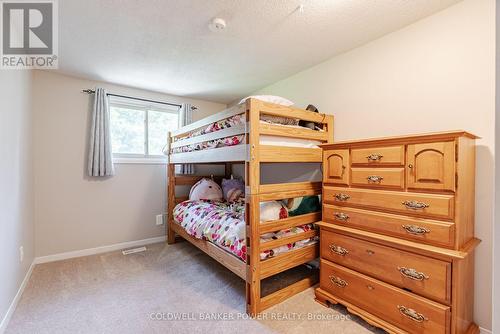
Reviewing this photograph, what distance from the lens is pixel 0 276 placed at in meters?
1.56

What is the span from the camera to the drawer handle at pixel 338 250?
1.74 metres

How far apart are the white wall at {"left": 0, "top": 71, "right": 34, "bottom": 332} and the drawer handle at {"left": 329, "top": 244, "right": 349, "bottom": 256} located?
234 cm

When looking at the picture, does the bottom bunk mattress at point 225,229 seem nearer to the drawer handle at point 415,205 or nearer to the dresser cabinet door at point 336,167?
the dresser cabinet door at point 336,167

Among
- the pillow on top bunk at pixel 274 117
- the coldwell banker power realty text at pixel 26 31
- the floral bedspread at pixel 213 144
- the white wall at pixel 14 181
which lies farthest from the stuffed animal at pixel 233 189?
the coldwell banker power realty text at pixel 26 31

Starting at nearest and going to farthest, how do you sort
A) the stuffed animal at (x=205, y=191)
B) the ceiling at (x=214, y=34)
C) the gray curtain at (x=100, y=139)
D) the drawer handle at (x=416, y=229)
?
the drawer handle at (x=416, y=229) < the ceiling at (x=214, y=34) < the gray curtain at (x=100, y=139) < the stuffed animal at (x=205, y=191)

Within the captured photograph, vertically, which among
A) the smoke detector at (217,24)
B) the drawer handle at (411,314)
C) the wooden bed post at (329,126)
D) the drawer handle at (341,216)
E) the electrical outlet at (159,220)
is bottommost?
the drawer handle at (411,314)

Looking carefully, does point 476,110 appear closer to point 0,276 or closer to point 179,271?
point 179,271

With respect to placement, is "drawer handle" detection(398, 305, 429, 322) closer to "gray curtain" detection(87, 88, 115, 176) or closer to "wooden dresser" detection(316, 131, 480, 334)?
"wooden dresser" detection(316, 131, 480, 334)

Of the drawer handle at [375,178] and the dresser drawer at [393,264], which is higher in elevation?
the drawer handle at [375,178]

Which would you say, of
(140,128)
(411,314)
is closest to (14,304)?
(140,128)

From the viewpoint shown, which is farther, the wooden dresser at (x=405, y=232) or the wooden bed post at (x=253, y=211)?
the wooden bed post at (x=253, y=211)

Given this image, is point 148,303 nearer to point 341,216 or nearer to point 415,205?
point 341,216

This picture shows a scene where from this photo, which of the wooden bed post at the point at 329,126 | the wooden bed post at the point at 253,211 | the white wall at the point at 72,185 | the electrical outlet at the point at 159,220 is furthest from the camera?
the electrical outlet at the point at 159,220

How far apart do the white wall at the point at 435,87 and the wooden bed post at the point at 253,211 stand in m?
1.03
